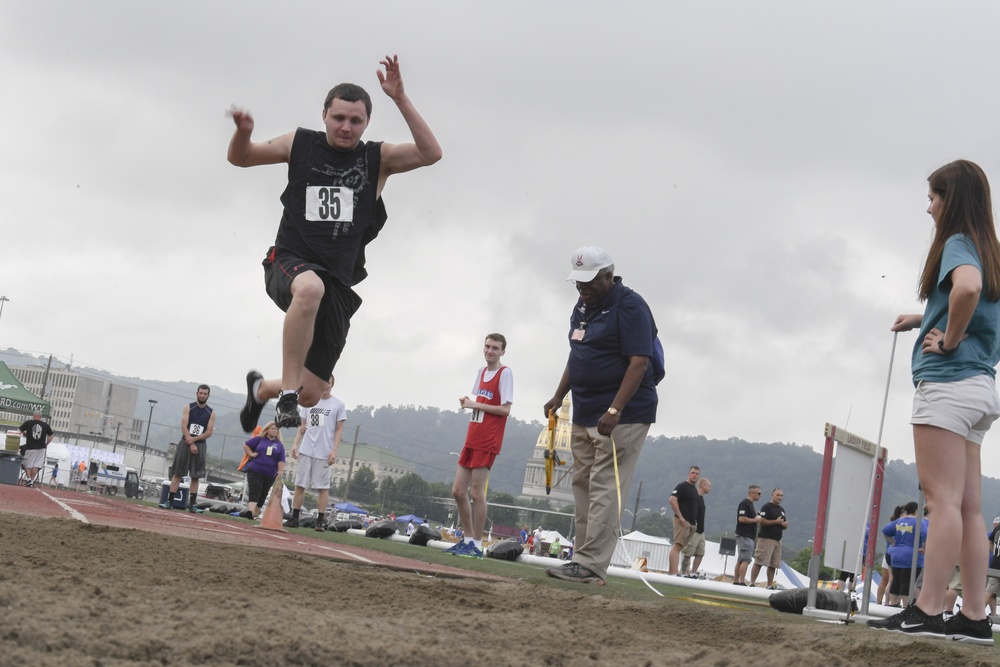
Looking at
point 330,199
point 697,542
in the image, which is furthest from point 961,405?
point 697,542

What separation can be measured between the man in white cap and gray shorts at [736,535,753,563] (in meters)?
10.3

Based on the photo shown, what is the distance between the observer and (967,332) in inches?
183

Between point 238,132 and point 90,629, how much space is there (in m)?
3.56

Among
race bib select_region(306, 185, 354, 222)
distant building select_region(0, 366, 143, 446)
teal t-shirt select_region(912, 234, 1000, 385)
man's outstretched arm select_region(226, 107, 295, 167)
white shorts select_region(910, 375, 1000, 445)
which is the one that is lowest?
distant building select_region(0, 366, 143, 446)

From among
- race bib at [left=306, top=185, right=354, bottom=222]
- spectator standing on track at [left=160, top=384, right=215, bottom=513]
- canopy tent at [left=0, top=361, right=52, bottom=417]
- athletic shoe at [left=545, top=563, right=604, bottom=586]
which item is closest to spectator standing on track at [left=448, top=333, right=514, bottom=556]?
athletic shoe at [left=545, top=563, right=604, bottom=586]

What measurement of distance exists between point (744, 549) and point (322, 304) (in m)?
12.8

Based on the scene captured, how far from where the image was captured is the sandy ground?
7.33 ft

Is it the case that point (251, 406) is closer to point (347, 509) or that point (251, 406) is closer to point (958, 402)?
point (958, 402)

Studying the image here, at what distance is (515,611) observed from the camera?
12.3ft

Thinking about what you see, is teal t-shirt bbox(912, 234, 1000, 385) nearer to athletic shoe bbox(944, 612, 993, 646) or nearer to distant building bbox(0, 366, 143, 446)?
athletic shoe bbox(944, 612, 993, 646)

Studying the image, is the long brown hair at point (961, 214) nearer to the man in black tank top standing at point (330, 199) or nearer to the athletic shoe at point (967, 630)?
the athletic shoe at point (967, 630)

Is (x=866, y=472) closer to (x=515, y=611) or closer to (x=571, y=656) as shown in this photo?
(x=515, y=611)

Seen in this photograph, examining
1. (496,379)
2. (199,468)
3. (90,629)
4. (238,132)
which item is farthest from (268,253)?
(199,468)

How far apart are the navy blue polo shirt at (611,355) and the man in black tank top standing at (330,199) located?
177 cm
